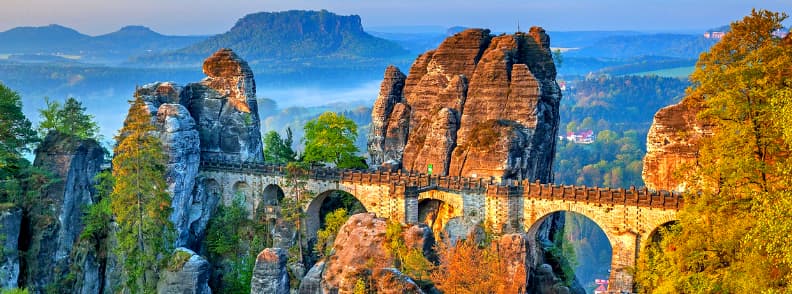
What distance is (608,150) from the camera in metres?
165

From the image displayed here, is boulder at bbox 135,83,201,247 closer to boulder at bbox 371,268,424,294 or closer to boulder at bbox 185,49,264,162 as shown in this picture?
boulder at bbox 185,49,264,162

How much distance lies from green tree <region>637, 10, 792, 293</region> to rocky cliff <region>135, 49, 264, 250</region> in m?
29.2

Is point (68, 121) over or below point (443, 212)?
over

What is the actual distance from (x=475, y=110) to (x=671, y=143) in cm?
1232

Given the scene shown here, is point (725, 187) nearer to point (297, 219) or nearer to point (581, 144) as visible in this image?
point (297, 219)

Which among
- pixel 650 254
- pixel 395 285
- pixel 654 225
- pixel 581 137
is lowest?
pixel 650 254

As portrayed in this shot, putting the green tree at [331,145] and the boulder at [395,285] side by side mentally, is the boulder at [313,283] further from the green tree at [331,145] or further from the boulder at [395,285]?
the green tree at [331,145]

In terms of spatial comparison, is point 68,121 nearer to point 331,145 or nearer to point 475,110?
point 331,145

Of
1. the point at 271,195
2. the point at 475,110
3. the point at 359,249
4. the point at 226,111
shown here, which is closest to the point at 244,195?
the point at 271,195

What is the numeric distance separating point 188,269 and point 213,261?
27.3 feet

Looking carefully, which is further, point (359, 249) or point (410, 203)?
point (410, 203)

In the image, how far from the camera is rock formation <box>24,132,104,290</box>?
5109 centimetres

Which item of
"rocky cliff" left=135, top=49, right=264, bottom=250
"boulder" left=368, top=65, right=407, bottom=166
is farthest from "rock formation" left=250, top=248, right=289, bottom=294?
"boulder" left=368, top=65, right=407, bottom=166

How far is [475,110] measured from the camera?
55281 mm
